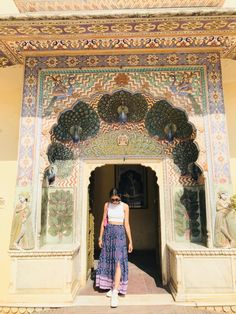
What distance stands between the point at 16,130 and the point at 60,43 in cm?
177

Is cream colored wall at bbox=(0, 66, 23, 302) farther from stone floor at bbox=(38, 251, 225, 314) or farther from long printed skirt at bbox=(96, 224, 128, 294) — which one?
long printed skirt at bbox=(96, 224, 128, 294)

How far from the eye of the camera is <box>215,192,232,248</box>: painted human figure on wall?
3.12 meters

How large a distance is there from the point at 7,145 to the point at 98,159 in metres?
Result: 1.67

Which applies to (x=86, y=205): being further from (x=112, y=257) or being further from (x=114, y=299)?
(x=114, y=299)

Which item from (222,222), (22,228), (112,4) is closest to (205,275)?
(222,222)

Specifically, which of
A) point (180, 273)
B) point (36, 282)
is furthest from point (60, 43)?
point (180, 273)

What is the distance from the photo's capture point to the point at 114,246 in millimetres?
3262

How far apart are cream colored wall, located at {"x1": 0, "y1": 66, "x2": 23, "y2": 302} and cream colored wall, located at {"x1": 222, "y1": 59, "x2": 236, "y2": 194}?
11.3ft

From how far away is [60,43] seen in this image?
11.1 ft

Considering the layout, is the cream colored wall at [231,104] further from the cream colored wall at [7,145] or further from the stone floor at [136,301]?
the cream colored wall at [7,145]

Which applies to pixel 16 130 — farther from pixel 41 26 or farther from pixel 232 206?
pixel 232 206

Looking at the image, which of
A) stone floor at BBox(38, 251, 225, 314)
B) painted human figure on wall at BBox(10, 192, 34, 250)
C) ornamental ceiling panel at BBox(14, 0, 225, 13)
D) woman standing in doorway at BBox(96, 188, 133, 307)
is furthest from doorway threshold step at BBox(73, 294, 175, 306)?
ornamental ceiling panel at BBox(14, 0, 225, 13)

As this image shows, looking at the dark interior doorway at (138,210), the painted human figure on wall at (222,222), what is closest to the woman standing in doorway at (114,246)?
the painted human figure on wall at (222,222)

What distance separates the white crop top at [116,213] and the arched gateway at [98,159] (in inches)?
25.6
